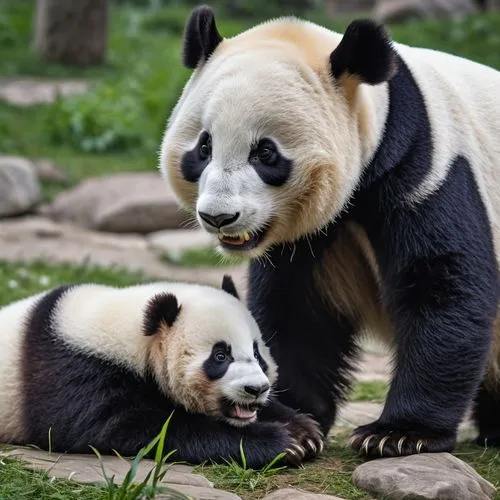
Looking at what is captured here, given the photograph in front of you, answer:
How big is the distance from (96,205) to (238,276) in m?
1.78

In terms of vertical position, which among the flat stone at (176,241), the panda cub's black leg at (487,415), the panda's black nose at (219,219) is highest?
the panda's black nose at (219,219)

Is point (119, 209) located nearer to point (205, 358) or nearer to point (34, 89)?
point (34, 89)

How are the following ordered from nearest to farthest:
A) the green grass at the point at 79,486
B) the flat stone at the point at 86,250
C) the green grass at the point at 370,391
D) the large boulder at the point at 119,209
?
the green grass at the point at 79,486
the green grass at the point at 370,391
the flat stone at the point at 86,250
the large boulder at the point at 119,209

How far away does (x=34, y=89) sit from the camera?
45.5ft

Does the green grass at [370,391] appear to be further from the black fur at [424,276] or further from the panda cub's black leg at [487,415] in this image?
the black fur at [424,276]

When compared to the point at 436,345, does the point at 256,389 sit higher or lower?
lower

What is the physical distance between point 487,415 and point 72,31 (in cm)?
1059

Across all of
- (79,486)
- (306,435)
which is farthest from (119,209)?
(79,486)

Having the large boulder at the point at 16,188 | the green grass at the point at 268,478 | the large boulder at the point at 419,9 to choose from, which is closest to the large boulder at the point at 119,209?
the large boulder at the point at 16,188

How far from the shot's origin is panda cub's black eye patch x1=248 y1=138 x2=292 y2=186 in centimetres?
406

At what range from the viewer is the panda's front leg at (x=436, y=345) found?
4227 mm

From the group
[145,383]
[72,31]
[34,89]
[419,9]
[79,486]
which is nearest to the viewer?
[79,486]

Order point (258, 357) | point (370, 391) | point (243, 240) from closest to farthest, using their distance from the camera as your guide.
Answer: point (243, 240) → point (258, 357) → point (370, 391)

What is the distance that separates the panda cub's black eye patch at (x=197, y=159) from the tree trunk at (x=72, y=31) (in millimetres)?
10350
